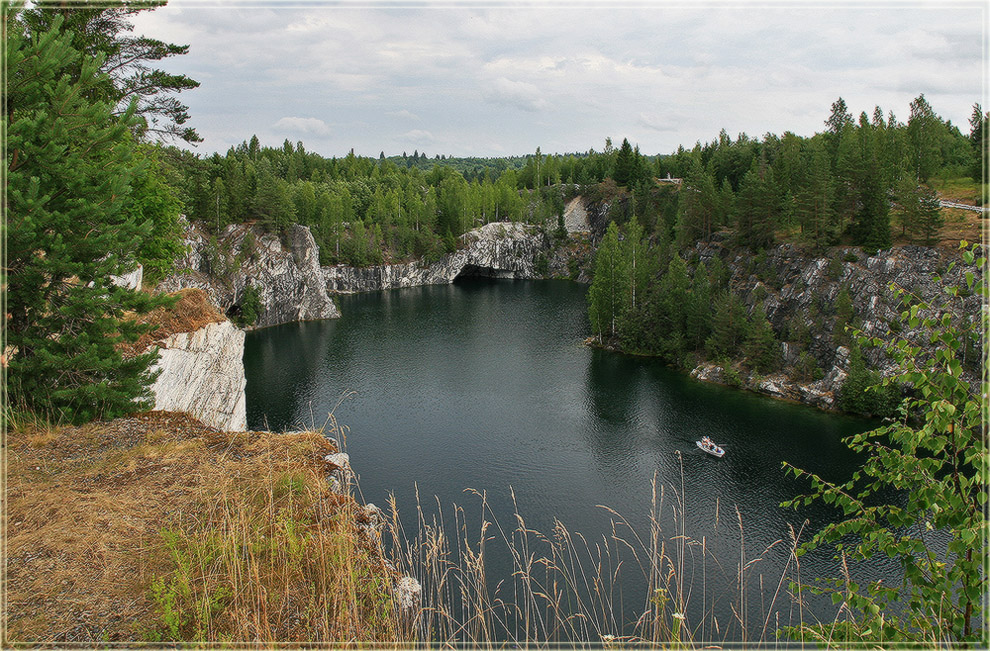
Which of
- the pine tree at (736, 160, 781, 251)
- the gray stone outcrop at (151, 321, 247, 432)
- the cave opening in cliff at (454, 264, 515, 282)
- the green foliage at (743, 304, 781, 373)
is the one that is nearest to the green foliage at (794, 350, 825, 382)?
the green foliage at (743, 304, 781, 373)

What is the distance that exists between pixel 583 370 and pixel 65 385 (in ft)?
132

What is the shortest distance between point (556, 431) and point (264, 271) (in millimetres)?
42511

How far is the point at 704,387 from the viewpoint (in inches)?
1704

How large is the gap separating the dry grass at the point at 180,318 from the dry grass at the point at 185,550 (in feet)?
22.3

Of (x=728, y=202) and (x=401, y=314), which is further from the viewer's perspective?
(x=401, y=314)

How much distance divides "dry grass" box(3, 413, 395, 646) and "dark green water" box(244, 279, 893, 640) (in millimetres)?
10813

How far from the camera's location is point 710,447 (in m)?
31.9

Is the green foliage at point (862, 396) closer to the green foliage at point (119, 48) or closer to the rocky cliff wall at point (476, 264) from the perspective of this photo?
the green foliage at point (119, 48)

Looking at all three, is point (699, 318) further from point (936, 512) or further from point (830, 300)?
point (936, 512)

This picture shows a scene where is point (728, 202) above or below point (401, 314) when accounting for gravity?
above

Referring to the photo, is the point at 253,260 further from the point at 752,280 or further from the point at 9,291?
the point at 9,291

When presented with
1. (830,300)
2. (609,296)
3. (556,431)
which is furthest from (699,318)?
(556,431)

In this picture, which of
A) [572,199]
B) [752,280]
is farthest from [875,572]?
[572,199]

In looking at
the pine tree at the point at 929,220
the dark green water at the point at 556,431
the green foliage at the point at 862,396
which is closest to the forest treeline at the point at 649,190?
the pine tree at the point at 929,220
